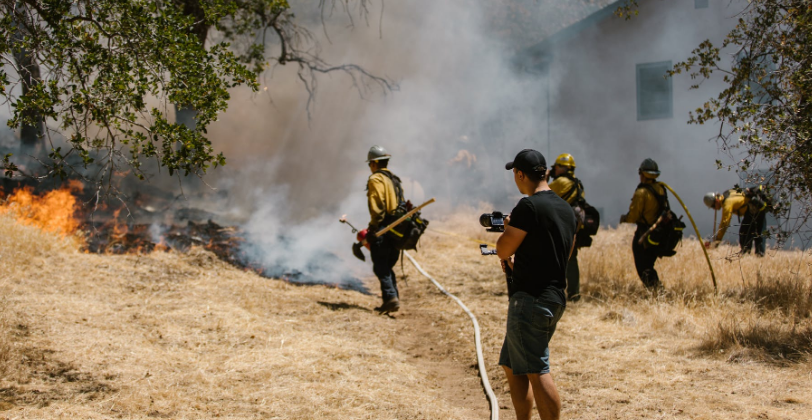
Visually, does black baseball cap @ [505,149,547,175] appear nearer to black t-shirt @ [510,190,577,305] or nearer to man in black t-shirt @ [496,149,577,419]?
man in black t-shirt @ [496,149,577,419]

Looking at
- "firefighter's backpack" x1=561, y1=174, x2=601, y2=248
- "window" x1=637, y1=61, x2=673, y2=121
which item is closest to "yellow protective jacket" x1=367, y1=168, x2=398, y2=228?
"firefighter's backpack" x1=561, y1=174, x2=601, y2=248

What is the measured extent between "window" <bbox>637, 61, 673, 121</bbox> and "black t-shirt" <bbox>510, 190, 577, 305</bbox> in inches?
419

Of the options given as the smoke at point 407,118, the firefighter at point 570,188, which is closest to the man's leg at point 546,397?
the firefighter at point 570,188

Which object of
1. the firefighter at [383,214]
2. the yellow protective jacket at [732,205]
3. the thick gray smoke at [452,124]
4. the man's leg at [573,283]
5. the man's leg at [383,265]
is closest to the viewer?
the firefighter at [383,214]

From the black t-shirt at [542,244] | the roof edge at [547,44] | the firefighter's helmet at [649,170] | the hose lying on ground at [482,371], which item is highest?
the roof edge at [547,44]

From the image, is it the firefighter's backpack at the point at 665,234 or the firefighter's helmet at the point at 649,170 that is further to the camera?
the firefighter's helmet at the point at 649,170

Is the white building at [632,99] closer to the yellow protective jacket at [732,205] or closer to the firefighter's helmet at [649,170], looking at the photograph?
the yellow protective jacket at [732,205]

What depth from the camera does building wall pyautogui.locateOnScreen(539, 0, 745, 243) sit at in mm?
12055

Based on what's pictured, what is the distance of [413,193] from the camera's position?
14188 millimetres

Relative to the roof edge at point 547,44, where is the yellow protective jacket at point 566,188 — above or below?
below

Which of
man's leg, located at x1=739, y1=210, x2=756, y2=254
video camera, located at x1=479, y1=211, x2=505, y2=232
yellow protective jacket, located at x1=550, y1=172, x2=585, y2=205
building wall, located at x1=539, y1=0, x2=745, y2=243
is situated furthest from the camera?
building wall, located at x1=539, y1=0, x2=745, y2=243

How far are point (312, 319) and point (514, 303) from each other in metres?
3.64

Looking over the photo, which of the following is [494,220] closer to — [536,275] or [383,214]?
[536,275]

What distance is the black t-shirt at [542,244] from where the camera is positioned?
299cm
